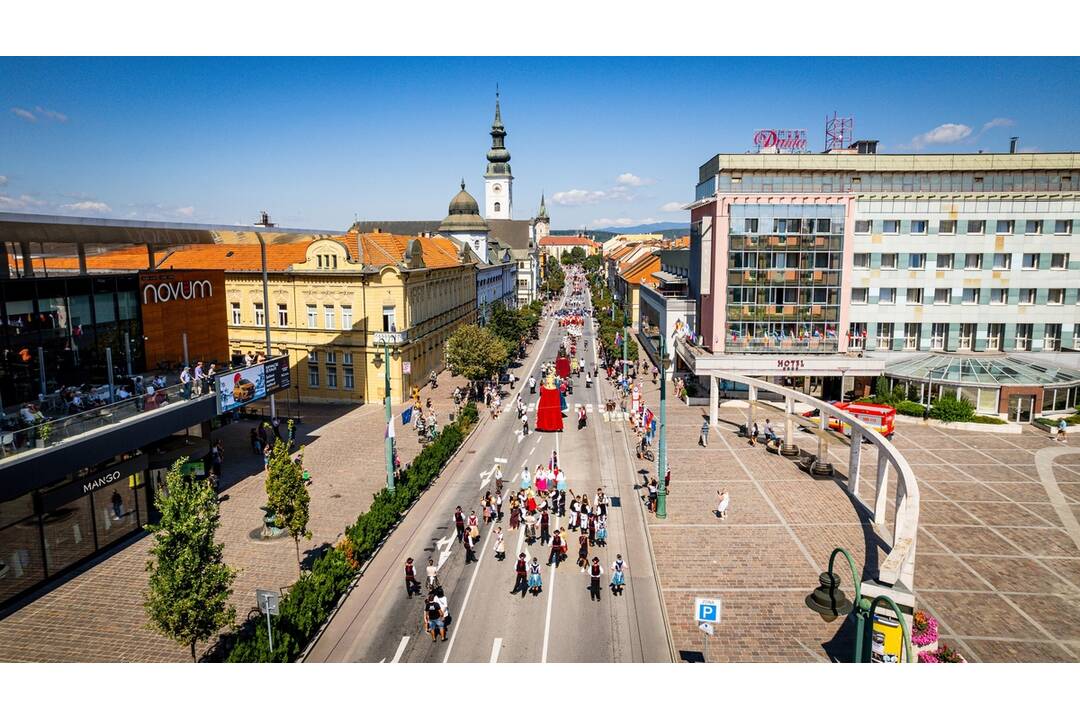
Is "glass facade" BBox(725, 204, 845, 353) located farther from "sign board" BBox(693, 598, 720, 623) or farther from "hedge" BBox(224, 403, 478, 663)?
"sign board" BBox(693, 598, 720, 623)

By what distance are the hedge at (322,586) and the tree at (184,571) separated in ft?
3.56

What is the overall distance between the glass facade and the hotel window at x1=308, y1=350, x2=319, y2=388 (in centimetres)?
2867

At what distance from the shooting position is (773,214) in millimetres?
44531

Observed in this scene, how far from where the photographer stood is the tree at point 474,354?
152 feet

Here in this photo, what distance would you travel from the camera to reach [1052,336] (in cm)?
4659

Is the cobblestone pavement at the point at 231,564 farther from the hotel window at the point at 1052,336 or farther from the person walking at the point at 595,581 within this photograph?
the hotel window at the point at 1052,336

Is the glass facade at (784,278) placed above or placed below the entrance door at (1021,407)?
above

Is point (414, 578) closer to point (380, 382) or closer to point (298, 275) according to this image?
point (380, 382)

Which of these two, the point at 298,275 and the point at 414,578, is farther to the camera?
the point at 298,275

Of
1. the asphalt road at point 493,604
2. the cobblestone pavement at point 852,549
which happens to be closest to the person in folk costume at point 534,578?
the asphalt road at point 493,604

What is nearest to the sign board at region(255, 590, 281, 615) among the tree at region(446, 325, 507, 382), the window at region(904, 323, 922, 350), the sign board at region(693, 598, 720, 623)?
the sign board at region(693, 598, 720, 623)

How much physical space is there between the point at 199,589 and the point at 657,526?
16.1 metres

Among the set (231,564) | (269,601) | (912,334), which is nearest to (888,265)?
(912,334)

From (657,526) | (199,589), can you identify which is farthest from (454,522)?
(199,589)
